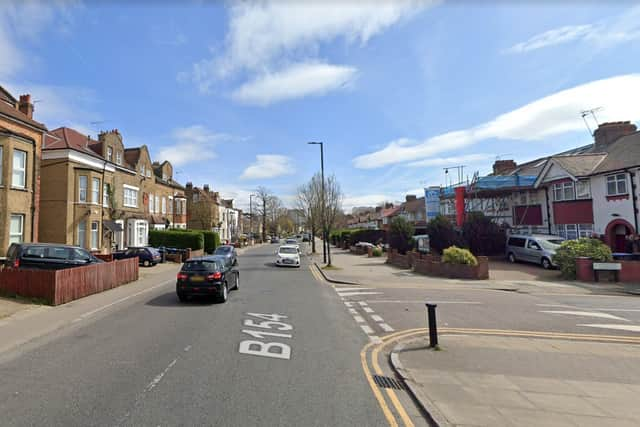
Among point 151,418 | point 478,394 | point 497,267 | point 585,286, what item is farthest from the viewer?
point 497,267

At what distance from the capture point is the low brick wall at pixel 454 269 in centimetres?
1814

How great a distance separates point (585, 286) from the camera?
15750 millimetres

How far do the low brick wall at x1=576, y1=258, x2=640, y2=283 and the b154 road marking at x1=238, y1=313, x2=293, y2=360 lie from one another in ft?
54.0

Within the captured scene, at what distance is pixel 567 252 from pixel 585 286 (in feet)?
8.69

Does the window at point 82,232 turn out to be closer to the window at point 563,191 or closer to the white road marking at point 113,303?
the white road marking at point 113,303

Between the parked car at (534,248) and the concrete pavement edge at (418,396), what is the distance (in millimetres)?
19224

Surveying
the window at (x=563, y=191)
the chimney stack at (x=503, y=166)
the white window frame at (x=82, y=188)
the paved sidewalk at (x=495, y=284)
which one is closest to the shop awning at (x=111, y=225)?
the white window frame at (x=82, y=188)

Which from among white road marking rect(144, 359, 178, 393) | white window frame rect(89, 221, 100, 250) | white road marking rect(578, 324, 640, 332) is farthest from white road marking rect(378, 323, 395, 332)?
white window frame rect(89, 221, 100, 250)

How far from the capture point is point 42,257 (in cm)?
1332

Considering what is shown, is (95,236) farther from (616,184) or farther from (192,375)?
(616,184)

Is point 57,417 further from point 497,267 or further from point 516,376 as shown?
point 497,267

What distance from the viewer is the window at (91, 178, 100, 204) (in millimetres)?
24438

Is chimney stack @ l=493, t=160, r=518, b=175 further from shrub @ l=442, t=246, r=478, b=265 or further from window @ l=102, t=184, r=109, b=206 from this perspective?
window @ l=102, t=184, r=109, b=206

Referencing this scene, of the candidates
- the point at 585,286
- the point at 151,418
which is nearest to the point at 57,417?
the point at 151,418
